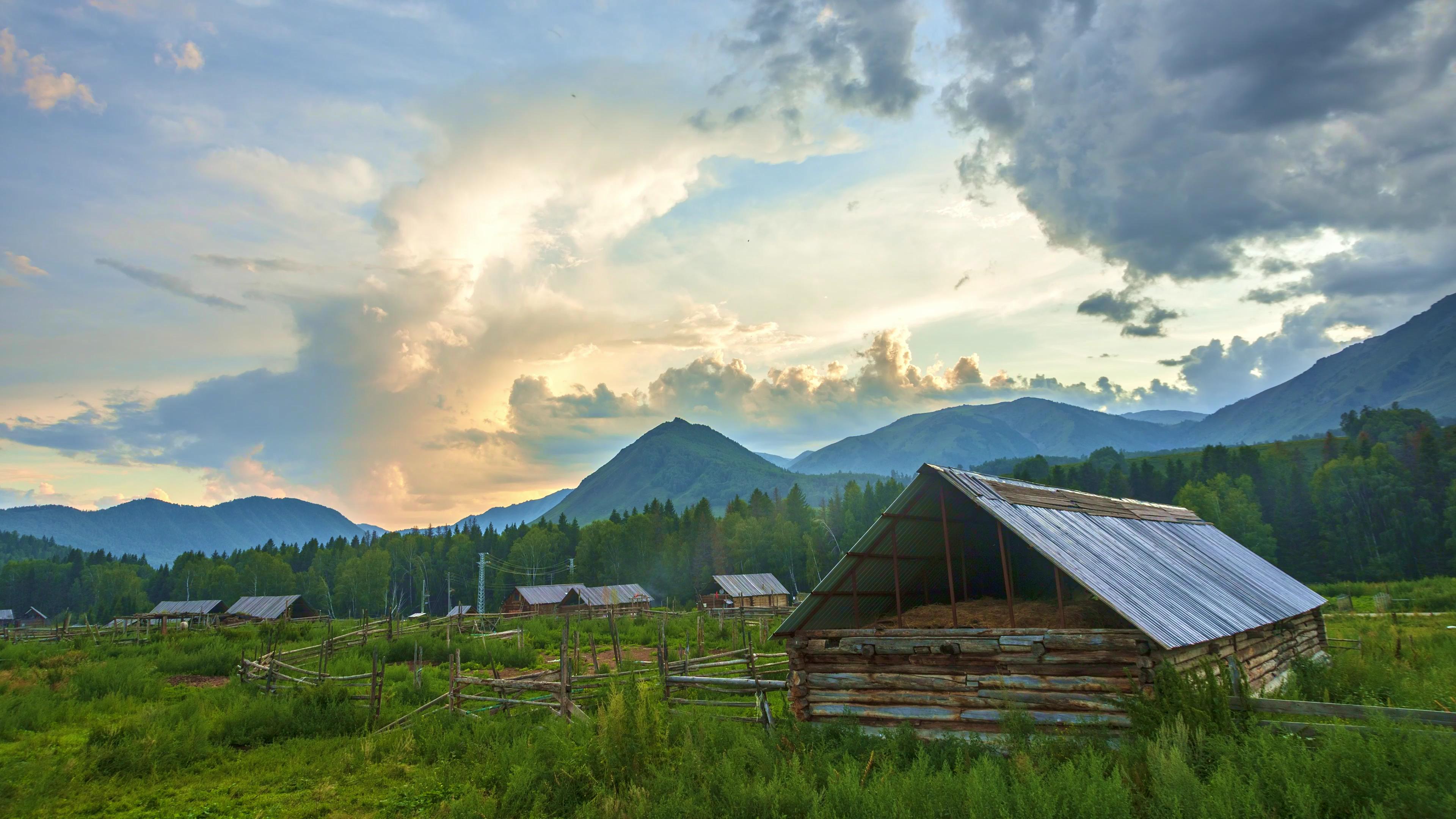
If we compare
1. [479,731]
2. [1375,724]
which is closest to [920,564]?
[1375,724]

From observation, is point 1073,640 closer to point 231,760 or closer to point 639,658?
point 231,760

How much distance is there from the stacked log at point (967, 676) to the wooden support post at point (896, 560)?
76 cm

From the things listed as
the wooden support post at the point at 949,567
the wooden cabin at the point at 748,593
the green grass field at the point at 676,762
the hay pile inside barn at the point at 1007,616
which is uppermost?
the wooden support post at the point at 949,567

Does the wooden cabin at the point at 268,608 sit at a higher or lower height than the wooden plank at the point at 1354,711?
lower

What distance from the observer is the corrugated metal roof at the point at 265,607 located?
72.3 m

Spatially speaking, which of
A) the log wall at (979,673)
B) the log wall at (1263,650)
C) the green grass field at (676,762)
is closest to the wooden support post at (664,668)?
the green grass field at (676,762)

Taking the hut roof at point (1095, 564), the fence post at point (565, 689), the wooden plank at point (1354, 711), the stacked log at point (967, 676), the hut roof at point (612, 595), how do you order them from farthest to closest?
the hut roof at point (612, 595) → the fence post at point (565, 689) → the hut roof at point (1095, 564) → the stacked log at point (967, 676) → the wooden plank at point (1354, 711)

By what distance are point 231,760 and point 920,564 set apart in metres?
18.5

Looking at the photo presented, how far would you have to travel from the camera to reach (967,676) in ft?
46.7

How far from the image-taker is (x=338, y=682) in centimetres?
2453

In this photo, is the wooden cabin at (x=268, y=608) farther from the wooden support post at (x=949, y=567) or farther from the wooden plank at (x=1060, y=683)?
the wooden plank at (x=1060, y=683)

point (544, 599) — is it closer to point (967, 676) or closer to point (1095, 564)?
point (967, 676)

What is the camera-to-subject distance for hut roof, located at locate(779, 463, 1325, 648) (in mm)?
13680

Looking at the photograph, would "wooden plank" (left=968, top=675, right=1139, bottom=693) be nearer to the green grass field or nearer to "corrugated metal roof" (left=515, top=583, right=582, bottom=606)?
the green grass field
